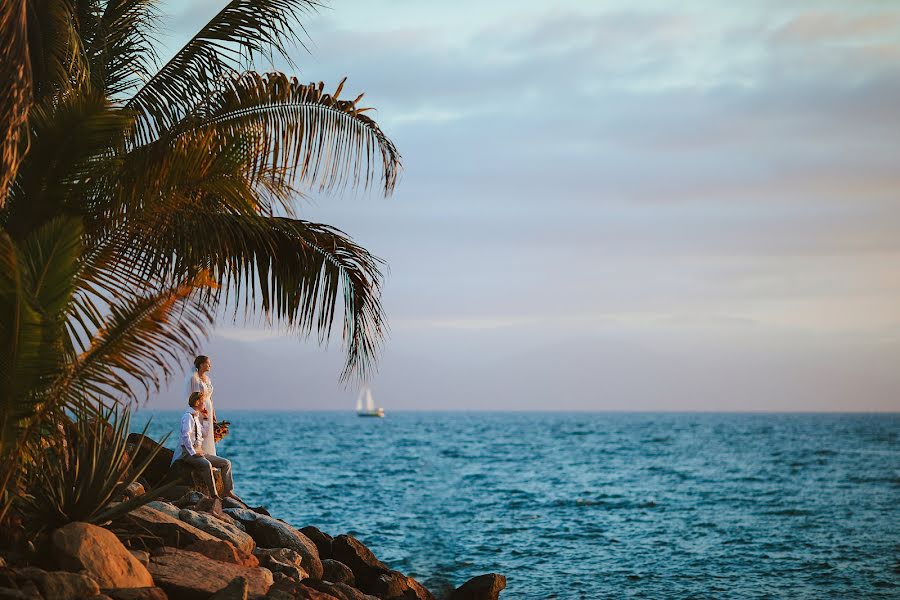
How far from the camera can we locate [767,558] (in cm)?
2366

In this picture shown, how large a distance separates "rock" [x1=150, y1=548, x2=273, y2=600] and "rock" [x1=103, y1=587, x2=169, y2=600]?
48 centimetres

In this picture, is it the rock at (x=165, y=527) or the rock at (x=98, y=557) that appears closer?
the rock at (x=98, y=557)

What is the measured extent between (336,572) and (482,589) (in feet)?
9.66

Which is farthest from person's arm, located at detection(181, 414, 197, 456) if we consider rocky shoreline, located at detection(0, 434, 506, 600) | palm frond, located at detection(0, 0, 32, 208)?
palm frond, located at detection(0, 0, 32, 208)

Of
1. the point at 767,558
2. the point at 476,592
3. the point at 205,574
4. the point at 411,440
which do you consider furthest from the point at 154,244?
the point at 411,440

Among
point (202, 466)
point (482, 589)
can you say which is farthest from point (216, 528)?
point (482, 589)

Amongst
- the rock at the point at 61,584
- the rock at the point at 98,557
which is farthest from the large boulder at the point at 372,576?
the rock at the point at 61,584

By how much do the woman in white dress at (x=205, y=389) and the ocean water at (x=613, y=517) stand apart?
23.5 ft

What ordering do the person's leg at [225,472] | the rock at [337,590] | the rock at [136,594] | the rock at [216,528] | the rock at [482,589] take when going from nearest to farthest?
the rock at [136,594], the rock at [216,528], the rock at [337,590], the person's leg at [225,472], the rock at [482,589]

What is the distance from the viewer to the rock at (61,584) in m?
7.77

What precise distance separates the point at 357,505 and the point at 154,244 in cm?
2474

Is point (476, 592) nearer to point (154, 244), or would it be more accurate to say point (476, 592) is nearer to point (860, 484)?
point (154, 244)

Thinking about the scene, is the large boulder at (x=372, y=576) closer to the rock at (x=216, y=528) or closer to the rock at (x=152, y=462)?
the rock at (x=152, y=462)

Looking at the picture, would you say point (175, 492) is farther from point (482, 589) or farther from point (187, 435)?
→ point (482, 589)
